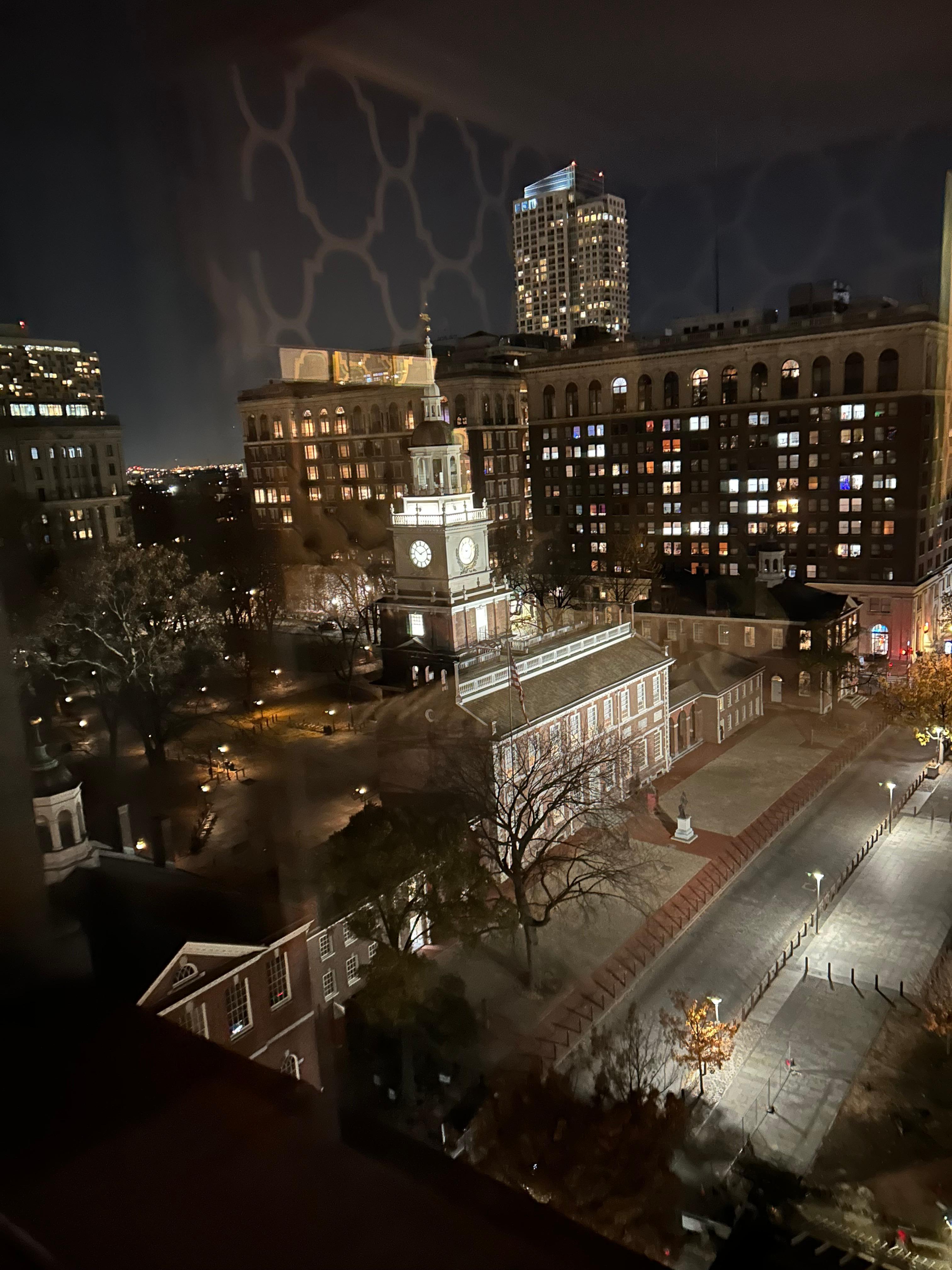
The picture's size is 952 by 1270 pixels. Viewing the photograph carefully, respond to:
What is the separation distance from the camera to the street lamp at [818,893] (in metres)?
13.6

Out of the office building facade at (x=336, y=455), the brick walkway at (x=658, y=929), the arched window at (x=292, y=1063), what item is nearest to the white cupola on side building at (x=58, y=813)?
the arched window at (x=292, y=1063)

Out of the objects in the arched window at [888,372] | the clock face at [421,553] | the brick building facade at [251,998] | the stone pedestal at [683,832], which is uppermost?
the arched window at [888,372]

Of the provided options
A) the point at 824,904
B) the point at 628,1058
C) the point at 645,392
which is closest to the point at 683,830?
the point at 824,904

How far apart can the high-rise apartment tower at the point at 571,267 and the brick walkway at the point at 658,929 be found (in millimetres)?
44197

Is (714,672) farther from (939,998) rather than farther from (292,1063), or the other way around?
(292,1063)

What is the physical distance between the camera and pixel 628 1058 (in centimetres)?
938

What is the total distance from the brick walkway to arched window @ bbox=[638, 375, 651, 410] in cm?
1804

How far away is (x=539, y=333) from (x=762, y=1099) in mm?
49022

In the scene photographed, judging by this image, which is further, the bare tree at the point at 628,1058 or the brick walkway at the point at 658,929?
the brick walkway at the point at 658,929

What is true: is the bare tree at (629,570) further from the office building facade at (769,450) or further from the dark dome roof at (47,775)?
the dark dome roof at (47,775)

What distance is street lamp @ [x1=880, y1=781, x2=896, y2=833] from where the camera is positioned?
17281mm

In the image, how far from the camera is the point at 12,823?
356 cm

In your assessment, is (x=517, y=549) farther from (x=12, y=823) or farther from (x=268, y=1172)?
(x=268, y=1172)

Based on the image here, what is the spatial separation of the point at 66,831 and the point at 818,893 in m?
11.8
